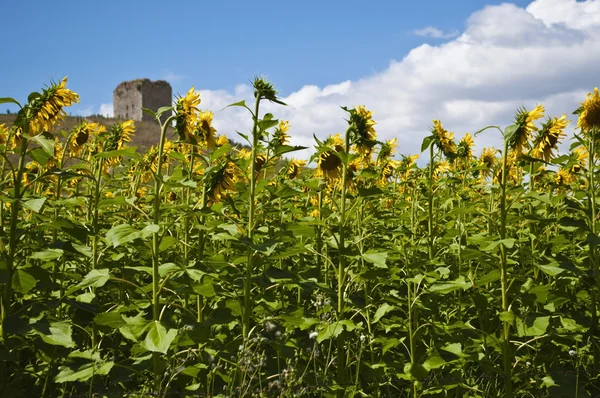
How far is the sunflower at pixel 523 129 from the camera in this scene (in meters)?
3.27

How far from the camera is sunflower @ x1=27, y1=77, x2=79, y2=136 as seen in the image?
9.28 ft

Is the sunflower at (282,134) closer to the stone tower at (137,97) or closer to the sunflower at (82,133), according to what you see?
the sunflower at (82,133)

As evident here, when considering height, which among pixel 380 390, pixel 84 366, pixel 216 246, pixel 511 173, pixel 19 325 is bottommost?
pixel 380 390

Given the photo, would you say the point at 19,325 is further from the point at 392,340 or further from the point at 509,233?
the point at 509,233

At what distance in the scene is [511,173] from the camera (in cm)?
587

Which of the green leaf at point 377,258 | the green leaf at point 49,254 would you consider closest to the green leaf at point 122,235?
the green leaf at point 49,254

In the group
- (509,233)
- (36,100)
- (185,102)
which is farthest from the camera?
(509,233)

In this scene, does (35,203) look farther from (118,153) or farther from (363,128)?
(363,128)

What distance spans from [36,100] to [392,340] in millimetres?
2172

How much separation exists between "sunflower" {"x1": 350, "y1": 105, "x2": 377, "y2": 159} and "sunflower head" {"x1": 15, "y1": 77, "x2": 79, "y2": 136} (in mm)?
1526

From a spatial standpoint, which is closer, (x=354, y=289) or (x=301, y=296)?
(x=354, y=289)

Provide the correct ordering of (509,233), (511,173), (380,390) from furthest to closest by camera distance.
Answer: (511,173) → (509,233) → (380,390)

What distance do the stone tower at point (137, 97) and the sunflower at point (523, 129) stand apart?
57285 mm

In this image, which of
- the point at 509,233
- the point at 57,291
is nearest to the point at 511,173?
the point at 509,233
